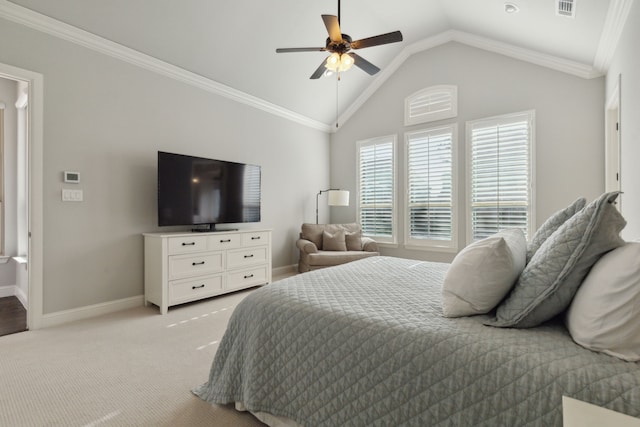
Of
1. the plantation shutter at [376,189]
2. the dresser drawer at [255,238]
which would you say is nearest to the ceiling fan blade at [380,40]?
the dresser drawer at [255,238]

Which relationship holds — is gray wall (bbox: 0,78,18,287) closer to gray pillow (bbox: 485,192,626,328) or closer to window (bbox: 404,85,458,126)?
gray pillow (bbox: 485,192,626,328)

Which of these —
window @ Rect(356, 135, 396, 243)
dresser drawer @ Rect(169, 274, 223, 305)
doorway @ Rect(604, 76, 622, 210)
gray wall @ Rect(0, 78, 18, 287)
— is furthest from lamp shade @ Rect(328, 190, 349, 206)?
gray wall @ Rect(0, 78, 18, 287)

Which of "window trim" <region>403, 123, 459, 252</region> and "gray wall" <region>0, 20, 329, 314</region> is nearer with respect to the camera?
"gray wall" <region>0, 20, 329, 314</region>

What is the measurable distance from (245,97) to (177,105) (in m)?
1.07

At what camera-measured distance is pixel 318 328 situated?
52.7 inches

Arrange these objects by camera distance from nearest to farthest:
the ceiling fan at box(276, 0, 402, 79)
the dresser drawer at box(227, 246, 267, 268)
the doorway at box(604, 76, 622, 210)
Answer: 1. the ceiling fan at box(276, 0, 402, 79)
2. the doorway at box(604, 76, 622, 210)
3. the dresser drawer at box(227, 246, 267, 268)

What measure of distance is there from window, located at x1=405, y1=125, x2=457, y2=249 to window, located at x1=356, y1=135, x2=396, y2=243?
Result: 31 cm

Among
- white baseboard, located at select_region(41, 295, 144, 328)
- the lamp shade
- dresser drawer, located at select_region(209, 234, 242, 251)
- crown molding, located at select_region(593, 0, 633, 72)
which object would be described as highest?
crown molding, located at select_region(593, 0, 633, 72)

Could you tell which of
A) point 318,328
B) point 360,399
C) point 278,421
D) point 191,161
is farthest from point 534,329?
point 191,161

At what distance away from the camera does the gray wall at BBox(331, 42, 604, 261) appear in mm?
3688

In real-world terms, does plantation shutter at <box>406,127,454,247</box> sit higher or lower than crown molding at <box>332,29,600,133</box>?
lower

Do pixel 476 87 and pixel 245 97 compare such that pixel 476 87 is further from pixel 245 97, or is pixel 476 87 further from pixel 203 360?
pixel 203 360

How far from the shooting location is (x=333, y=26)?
251 centimetres

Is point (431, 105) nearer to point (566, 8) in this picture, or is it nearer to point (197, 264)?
point (566, 8)
